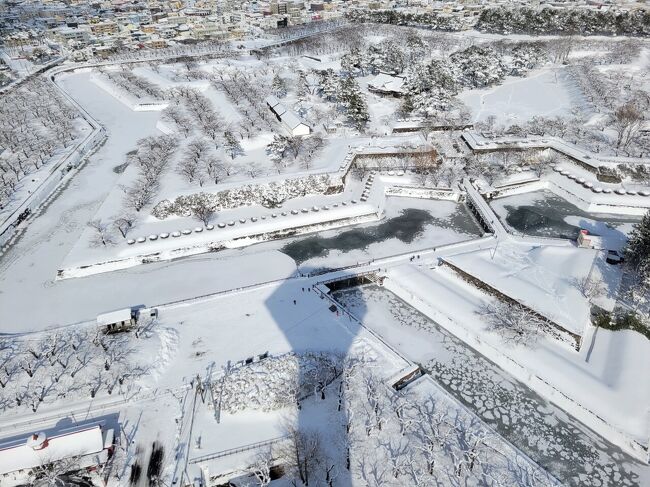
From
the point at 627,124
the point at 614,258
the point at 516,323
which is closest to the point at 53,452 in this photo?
the point at 516,323

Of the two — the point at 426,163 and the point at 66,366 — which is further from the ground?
the point at 426,163

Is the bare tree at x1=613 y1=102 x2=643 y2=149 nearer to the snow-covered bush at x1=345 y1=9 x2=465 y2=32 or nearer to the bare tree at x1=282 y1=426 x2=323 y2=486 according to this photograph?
the bare tree at x1=282 y1=426 x2=323 y2=486

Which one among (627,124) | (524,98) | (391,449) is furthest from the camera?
(524,98)

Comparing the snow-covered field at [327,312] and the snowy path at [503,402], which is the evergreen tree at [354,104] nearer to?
the snow-covered field at [327,312]

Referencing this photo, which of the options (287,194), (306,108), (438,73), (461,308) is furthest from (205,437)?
(438,73)

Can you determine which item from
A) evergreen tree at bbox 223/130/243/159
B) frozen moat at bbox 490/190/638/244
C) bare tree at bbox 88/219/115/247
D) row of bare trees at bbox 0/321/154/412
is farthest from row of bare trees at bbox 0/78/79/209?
frozen moat at bbox 490/190/638/244

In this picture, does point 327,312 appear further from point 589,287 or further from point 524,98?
point 524,98
